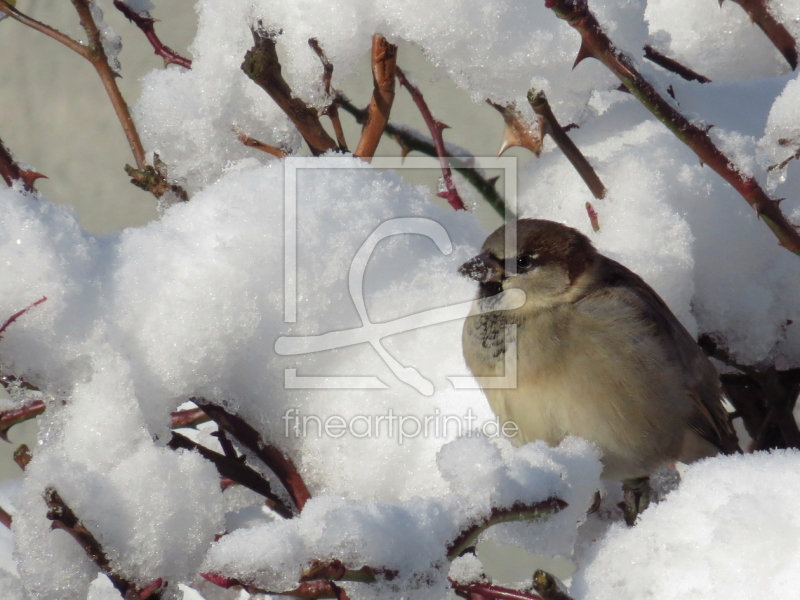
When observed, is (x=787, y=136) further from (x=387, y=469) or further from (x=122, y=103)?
(x=122, y=103)

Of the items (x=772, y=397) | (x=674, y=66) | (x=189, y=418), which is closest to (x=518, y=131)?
(x=674, y=66)

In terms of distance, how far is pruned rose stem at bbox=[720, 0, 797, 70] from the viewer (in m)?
1.23

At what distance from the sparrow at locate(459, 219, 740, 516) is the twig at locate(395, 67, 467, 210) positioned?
12 cm

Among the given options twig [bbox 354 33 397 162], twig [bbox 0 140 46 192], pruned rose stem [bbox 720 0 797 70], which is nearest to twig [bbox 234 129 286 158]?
twig [bbox 354 33 397 162]

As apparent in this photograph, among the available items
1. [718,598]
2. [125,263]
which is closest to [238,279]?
[125,263]

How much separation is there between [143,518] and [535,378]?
2.64 ft

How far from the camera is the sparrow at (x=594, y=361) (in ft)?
4.58

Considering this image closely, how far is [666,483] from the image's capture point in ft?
4.91

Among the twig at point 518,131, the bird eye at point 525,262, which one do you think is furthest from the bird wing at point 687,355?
the twig at point 518,131

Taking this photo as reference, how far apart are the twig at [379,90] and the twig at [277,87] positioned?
65mm

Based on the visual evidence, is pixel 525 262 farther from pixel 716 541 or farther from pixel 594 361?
pixel 716 541

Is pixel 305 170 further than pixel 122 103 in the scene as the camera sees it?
No

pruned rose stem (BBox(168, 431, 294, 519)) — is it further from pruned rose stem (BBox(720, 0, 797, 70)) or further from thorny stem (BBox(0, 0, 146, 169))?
pruned rose stem (BBox(720, 0, 797, 70))

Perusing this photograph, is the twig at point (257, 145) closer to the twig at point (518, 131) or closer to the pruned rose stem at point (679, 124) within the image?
the twig at point (518, 131)
